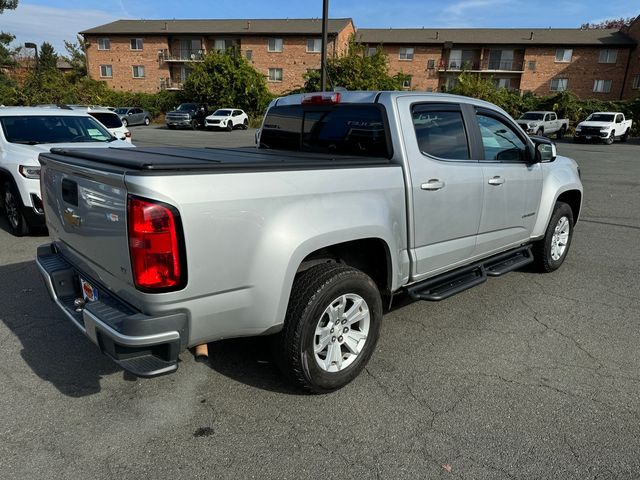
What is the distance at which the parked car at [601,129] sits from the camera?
1107 inches

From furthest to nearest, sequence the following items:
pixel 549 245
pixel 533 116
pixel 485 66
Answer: pixel 485 66
pixel 533 116
pixel 549 245

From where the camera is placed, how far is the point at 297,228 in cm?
255

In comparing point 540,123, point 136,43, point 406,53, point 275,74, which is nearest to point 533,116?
point 540,123

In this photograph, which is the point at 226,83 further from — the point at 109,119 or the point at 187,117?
the point at 109,119

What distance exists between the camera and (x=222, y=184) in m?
2.29

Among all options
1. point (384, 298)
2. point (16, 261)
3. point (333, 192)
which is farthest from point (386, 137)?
point (16, 261)

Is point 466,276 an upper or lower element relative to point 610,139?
→ upper

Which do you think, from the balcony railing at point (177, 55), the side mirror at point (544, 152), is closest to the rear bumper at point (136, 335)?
the side mirror at point (544, 152)

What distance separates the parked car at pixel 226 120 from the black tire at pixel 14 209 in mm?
28153

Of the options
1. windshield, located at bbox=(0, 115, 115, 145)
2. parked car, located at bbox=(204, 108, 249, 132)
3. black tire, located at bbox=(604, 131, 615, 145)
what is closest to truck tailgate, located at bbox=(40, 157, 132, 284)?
windshield, located at bbox=(0, 115, 115, 145)

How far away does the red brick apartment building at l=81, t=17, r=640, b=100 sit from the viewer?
150ft

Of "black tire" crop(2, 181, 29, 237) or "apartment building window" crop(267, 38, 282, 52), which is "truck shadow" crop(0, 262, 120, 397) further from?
"apartment building window" crop(267, 38, 282, 52)

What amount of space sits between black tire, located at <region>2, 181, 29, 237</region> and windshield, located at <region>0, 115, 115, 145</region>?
0.72 metres

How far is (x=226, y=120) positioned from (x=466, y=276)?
1262 inches
